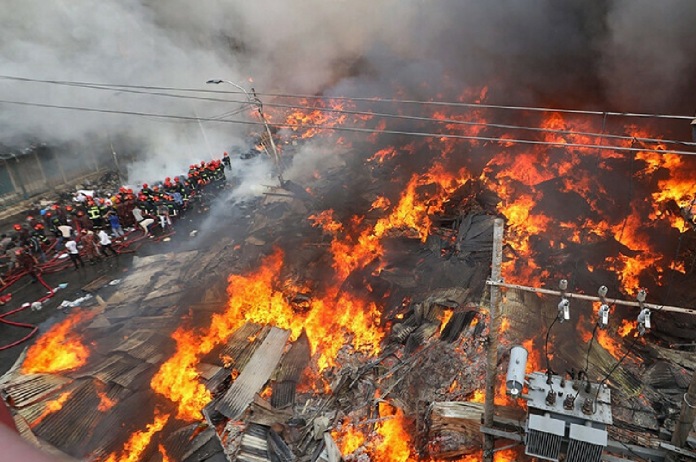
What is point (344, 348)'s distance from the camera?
12.3 m

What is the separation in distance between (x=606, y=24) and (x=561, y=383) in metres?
17.5

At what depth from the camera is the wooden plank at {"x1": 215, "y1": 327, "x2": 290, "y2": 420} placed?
35.0ft

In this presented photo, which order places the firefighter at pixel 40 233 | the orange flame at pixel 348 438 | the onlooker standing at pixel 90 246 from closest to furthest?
the orange flame at pixel 348 438, the onlooker standing at pixel 90 246, the firefighter at pixel 40 233

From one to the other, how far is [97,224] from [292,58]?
1969cm

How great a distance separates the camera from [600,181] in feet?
50.9

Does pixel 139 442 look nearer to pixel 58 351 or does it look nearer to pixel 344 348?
pixel 58 351

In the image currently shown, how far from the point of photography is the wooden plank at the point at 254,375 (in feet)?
35.0

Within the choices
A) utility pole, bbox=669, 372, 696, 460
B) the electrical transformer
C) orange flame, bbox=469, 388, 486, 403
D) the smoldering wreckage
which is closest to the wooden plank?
Answer: the smoldering wreckage

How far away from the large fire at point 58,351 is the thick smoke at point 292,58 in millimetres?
15067

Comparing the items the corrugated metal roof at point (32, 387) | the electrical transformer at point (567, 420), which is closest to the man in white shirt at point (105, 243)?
the corrugated metal roof at point (32, 387)

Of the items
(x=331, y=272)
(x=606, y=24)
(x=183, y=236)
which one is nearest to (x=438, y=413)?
(x=331, y=272)

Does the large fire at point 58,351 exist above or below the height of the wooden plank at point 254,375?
above

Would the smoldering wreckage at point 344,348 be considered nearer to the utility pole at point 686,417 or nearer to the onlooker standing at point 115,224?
the utility pole at point 686,417

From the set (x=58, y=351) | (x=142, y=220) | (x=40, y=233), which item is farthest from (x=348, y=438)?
(x=40, y=233)
